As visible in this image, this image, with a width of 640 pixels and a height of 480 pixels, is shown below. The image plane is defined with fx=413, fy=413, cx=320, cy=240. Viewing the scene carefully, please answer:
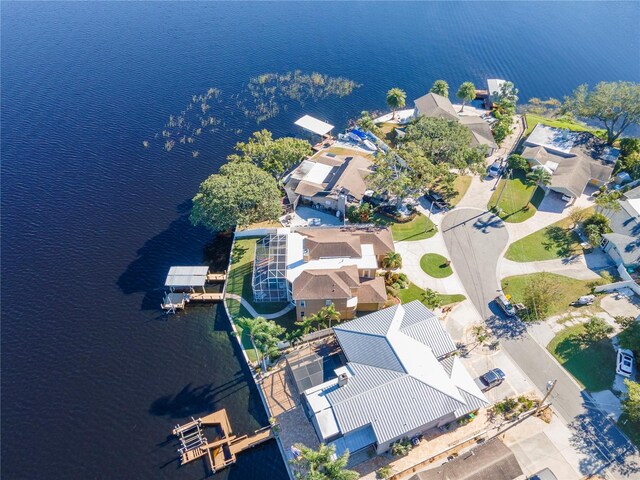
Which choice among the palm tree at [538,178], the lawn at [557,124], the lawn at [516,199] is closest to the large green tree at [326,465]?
the lawn at [516,199]

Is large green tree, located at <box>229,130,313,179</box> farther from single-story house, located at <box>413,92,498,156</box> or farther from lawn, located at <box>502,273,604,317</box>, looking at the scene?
lawn, located at <box>502,273,604,317</box>

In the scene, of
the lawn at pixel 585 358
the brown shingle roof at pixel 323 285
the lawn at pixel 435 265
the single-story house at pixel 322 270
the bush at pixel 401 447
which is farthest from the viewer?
the lawn at pixel 435 265

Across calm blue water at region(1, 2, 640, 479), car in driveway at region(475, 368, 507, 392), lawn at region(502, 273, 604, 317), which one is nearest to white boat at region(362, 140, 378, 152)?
calm blue water at region(1, 2, 640, 479)

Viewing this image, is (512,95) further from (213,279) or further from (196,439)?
(196,439)

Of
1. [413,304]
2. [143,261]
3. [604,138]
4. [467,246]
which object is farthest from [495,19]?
[143,261]

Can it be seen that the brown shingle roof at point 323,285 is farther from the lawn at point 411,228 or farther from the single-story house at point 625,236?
the single-story house at point 625,236

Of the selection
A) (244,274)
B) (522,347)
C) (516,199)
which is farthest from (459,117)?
(244,274)
